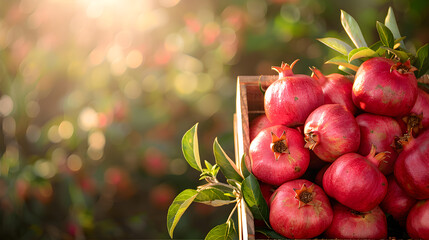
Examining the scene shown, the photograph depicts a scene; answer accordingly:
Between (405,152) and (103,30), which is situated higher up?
(103,30)

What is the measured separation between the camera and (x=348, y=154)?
824 millimetres

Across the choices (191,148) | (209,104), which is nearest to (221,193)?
(191,148)

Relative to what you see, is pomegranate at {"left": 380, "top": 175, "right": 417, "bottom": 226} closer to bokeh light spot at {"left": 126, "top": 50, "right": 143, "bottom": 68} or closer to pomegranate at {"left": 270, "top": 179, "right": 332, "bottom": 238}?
pomegranate at {"left": 270, "top": 179, "right": 332, "bottom": 238}

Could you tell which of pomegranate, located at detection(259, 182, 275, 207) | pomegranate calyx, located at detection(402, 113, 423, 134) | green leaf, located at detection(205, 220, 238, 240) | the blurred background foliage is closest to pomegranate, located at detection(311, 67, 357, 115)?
pomegranate calyx, located at detection(402, 113, 423, 134)

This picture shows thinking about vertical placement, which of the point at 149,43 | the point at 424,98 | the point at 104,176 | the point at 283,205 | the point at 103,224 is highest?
the point at 149,43

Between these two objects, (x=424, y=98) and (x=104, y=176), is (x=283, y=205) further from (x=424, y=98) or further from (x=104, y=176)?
(x=104, y=176)

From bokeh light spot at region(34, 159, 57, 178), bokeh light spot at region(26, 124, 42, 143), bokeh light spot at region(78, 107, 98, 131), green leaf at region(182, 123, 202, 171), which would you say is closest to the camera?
green leaf at region(182, 123, 202, 171)

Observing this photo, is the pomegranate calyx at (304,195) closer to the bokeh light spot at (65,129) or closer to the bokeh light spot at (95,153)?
the bokeh light spot at (95,153)

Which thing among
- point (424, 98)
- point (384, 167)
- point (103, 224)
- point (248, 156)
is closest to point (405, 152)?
point (384, 167)

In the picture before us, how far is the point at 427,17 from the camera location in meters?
1.94

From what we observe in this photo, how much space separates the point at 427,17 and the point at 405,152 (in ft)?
4.38

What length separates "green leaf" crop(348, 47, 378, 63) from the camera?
95cm

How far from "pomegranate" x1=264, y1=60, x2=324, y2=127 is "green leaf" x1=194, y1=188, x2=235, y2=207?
→ 0.62 ft

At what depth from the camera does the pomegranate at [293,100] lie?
90 cm
